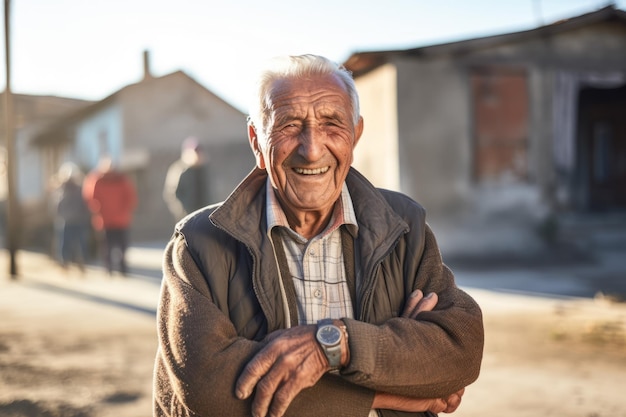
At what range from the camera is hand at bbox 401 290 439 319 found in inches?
78.4

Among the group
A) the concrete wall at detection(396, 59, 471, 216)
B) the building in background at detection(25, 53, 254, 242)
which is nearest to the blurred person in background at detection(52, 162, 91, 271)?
the concrete wall at detection(396, 59, 471, 216)

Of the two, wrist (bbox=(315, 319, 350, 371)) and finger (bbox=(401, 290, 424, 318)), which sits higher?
finger (bbox=(401, 290, 424, 318))

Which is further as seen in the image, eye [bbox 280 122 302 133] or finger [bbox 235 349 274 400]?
eye [bbox 280 122 302 133]

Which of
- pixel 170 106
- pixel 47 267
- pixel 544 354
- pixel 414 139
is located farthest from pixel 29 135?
pixel 544 354

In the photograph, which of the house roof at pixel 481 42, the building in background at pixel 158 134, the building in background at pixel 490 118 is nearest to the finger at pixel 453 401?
the building in background at pixel 490 118

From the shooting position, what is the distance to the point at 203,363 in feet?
6.01

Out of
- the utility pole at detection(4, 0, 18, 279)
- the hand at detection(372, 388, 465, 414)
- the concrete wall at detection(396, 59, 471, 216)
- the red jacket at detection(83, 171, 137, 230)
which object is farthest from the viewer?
the concrete wall at detection(396, 59, 471, 216)

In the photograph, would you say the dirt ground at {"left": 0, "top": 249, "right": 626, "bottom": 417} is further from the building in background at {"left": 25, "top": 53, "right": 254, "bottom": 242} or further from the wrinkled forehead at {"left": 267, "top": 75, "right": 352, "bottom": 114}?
the building in background at {"left": 25, "top": 53, "right": 254, "bottom": 242}

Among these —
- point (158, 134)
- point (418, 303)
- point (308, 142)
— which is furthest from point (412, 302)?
point (158, 134)

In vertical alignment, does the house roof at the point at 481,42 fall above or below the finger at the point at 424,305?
above

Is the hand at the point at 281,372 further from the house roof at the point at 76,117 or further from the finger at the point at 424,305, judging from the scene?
the house roof at the point at 76,117

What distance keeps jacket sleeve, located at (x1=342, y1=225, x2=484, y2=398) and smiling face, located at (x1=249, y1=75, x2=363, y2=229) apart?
1.03ft

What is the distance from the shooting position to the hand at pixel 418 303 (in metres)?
1.99

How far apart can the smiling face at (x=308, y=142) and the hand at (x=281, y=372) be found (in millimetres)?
446
